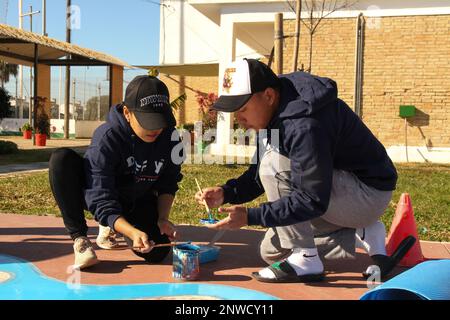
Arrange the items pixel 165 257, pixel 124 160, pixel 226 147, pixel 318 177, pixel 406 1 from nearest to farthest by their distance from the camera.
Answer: pixel 318 177 < pixel 124 160 < pixel 165 257 < pixel 406 1 < pixel 226 147

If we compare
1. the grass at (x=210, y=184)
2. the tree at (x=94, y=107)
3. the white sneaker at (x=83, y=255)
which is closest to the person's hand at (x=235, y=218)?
the white sneaker at (x=83, y=255)

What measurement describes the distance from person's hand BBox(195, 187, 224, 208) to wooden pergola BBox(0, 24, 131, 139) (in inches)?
483

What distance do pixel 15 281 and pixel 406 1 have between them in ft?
39.0

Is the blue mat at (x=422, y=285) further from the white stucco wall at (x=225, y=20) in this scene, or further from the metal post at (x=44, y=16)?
the metal post at (x=44, y=16)

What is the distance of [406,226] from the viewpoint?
11.5 ft

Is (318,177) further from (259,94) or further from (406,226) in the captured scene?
(406,226)

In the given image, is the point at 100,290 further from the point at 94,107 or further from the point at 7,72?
the point at 7,72

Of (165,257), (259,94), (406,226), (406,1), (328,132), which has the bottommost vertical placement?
(165,257)

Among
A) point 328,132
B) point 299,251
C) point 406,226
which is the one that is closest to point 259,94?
point 328,132

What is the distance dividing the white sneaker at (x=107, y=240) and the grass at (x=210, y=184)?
116 centimetres

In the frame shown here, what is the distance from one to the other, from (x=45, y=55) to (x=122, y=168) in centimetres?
1887

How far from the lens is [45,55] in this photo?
20.5 m

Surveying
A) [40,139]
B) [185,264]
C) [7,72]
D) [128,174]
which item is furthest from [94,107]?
[185,264]

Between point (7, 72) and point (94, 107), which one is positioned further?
point (7, 72)
